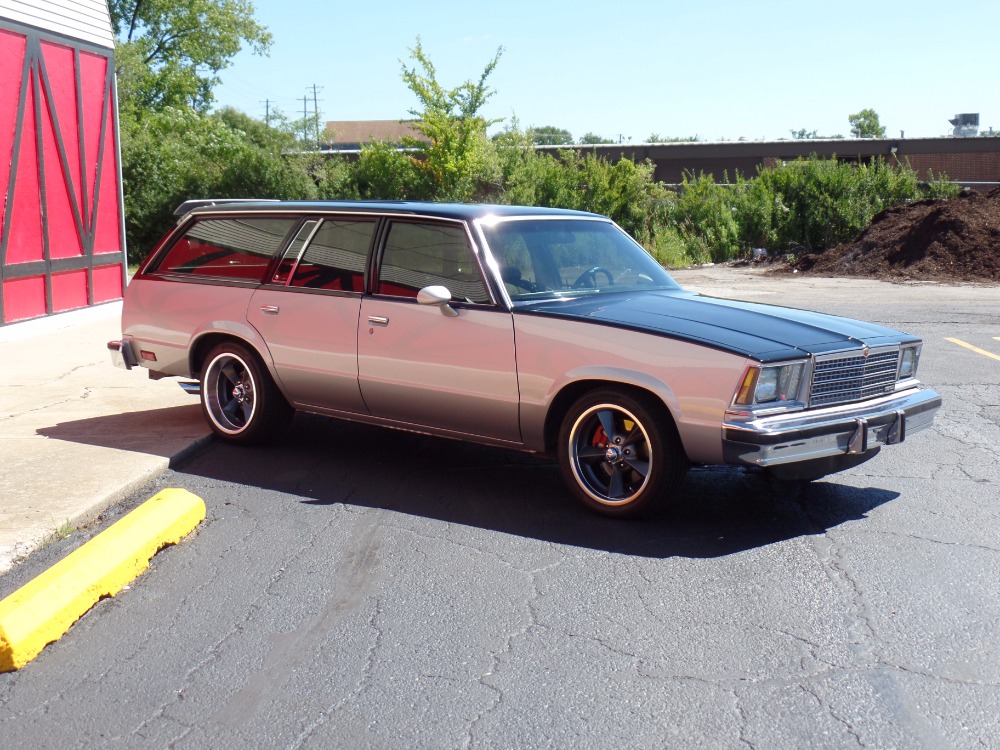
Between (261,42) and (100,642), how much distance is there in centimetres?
6336

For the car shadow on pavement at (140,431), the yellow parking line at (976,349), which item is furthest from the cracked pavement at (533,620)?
the yellow parking line at (976,349)

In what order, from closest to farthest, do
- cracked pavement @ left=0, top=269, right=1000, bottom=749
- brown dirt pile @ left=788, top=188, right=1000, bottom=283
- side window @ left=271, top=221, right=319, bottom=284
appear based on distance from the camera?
cracked pavement @ left=0, top=269, right=1000, bottom=749 < side window @ left=271, top=221, right=319, bottom=284 < brown dirt pile @ left=788, top=188, right=1000, bottom=283

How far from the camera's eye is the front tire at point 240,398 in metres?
7.57

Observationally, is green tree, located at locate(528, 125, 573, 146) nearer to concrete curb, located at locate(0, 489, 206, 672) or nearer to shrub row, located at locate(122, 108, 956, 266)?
shrub row, located at locate(122, 108, 956, 266)

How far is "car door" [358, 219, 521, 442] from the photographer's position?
635 cm

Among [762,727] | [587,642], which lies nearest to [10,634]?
[587,642]

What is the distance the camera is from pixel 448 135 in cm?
3491

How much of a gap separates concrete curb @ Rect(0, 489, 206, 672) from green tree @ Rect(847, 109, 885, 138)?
167691 mm

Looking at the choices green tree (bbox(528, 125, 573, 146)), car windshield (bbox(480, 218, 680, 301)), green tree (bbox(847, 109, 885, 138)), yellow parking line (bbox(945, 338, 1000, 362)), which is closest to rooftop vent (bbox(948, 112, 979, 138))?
green tree (bbox(528, 125, 573, 146))

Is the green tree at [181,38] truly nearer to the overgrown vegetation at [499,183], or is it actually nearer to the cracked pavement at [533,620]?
the overgrown vegetation at [499,183]

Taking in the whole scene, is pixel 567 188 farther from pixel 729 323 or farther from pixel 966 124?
pixel 966 124

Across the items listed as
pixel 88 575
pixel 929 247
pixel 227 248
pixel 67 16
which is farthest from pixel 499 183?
pixel 88 575

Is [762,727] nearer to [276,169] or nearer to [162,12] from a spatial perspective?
[276,169]

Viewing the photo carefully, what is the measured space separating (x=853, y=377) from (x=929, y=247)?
22688 millimetres
